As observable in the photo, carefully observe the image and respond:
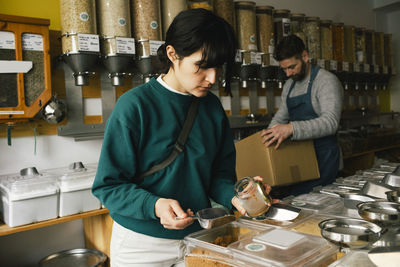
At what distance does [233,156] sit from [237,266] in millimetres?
637

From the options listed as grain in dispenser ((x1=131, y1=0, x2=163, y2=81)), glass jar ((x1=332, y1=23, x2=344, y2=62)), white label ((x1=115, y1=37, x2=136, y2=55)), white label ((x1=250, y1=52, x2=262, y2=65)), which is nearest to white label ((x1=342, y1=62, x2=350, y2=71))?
glass jar ((x1=332, y1=23, x2=344, y2=62))

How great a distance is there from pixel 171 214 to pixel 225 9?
1963 millimetres

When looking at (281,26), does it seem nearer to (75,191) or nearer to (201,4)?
(201,4)

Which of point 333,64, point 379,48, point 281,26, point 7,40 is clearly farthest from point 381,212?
point 379,48

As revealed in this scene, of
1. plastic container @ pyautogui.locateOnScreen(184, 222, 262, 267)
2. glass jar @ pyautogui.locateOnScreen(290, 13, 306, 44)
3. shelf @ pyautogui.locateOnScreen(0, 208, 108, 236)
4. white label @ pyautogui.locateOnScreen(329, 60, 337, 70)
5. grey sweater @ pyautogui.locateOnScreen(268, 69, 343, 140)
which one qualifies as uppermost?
glass jar @ pyautogui.locateOnScreen(290, 13, 306, 44)

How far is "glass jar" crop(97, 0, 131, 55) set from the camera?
1.99m

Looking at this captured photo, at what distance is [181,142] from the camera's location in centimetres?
117

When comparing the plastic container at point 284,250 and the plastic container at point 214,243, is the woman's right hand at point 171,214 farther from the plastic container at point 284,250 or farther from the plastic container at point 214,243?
the plastic container at point 284,250

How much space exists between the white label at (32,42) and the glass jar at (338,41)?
287cm

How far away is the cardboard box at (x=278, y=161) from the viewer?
2041 mm

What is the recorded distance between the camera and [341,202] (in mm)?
1352

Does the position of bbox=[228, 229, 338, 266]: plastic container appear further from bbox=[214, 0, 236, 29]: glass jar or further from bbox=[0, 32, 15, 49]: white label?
bbox=[214, 0, 236, 29]: glass jar

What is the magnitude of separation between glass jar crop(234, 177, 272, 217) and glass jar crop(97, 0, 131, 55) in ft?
4.25

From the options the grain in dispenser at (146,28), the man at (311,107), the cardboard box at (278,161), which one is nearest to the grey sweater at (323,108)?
the man at (311,107)
